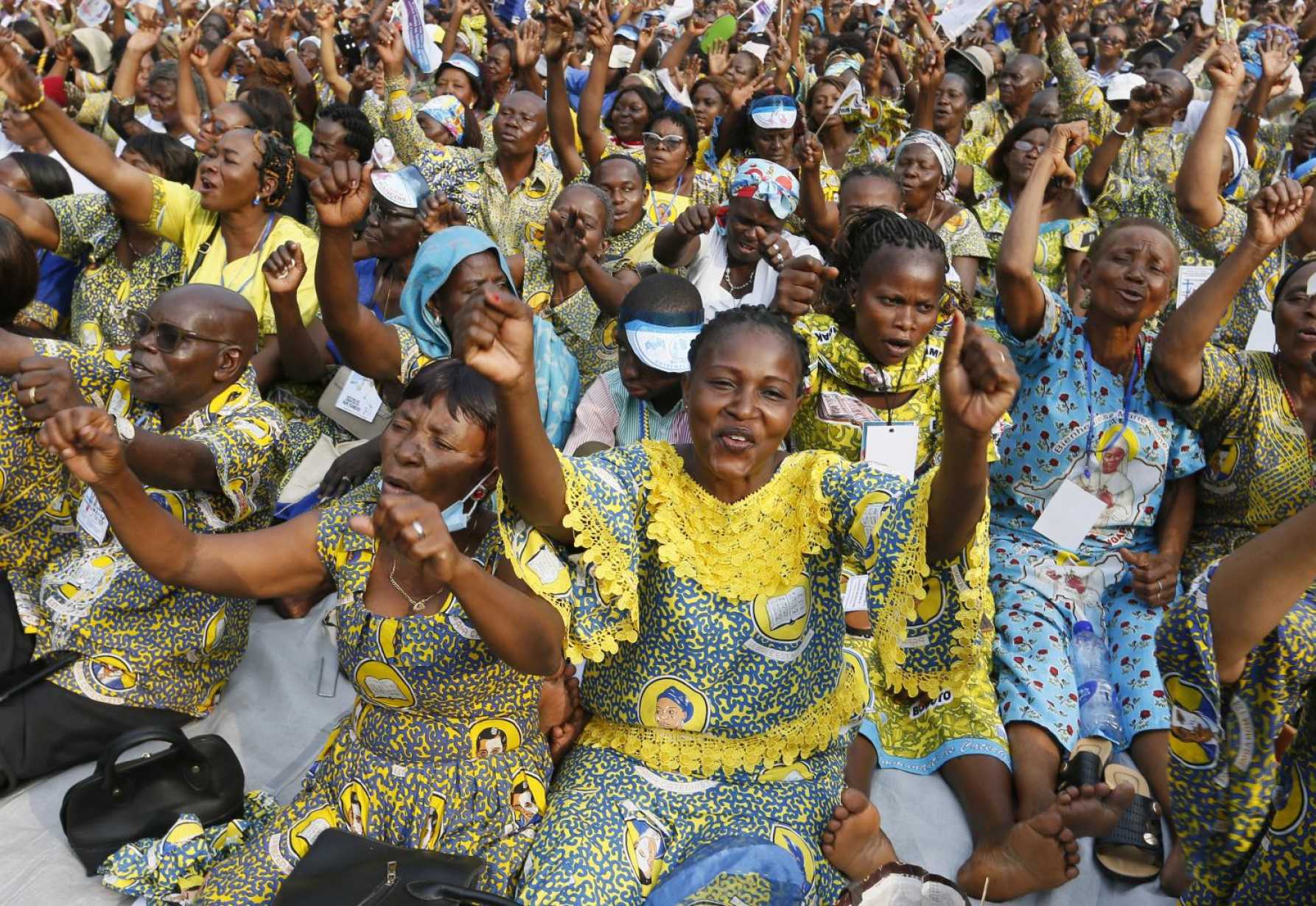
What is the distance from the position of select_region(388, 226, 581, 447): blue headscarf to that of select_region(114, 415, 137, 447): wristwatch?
1075 millimetres

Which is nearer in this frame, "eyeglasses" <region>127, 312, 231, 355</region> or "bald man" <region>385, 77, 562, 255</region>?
"eyeglasses" <region>127, 312, 231, 355</region>

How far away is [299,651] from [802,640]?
196 centimetres

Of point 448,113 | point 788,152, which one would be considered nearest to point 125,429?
point 788,152

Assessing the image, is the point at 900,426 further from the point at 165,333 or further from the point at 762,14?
the point at 762,14

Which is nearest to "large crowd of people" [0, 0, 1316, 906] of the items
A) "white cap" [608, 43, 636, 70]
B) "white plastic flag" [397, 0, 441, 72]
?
"white plastic flag" [397, 0, 441, 72]

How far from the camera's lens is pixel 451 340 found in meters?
3.70

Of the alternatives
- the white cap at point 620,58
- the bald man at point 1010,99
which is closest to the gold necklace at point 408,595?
the bald man at point 1010,99

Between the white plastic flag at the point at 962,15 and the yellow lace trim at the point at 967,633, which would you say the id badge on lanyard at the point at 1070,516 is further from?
the white plastic flag at the point at 962,15

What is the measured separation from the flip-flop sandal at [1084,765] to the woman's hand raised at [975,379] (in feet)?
4.15

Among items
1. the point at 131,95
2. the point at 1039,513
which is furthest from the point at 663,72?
the point at 1039,513

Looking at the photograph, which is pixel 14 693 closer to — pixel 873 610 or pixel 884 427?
pixel 873 610

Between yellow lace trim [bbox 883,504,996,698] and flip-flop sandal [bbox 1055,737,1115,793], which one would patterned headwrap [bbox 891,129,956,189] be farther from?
yellow lace trim [bbox 883,504,996,698]

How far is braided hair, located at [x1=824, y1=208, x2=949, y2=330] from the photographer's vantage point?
3230 mm

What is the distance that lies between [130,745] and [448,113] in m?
4.61
